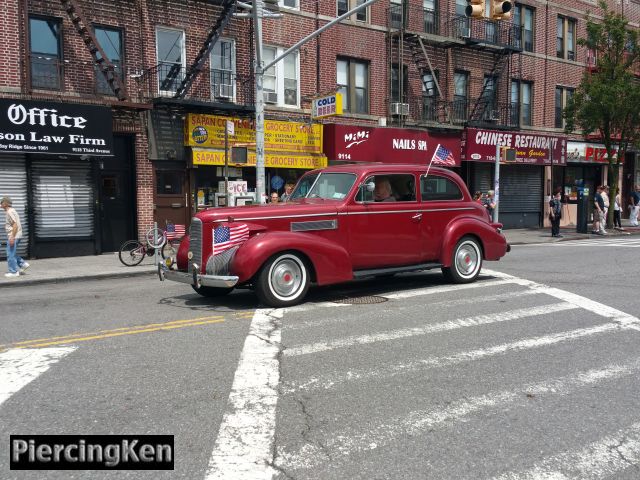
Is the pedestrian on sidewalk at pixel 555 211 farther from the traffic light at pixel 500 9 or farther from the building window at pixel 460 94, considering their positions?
the traffic light at pixel 500 9

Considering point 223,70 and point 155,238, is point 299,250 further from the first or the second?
point 223,70

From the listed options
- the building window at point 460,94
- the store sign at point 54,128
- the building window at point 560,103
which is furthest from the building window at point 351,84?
the building window at point 560,103

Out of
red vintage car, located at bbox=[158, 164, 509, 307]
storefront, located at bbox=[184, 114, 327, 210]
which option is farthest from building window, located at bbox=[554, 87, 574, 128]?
red vintage car, located at bbox=[158, 164, 509, 307]

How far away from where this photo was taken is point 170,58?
1739 cm

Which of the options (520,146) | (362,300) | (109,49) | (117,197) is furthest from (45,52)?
(520,146)

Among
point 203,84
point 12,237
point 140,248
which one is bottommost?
point 140,248

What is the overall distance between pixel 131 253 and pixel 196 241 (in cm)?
653

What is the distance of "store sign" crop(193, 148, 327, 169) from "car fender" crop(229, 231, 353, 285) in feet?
32.8

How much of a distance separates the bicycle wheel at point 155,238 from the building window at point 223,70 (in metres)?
5.66

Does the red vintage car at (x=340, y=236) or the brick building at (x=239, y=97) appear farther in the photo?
the brick building at (x=239, y=97)

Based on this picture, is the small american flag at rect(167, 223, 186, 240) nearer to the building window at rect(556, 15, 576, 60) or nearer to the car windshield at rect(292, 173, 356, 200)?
the car windshield at rect(292, 173, 356, 200)

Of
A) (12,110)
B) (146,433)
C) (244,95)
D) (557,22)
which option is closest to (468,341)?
(146,433)

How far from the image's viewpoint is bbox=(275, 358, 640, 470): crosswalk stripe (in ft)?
11.8

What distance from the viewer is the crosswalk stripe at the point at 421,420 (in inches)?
142
